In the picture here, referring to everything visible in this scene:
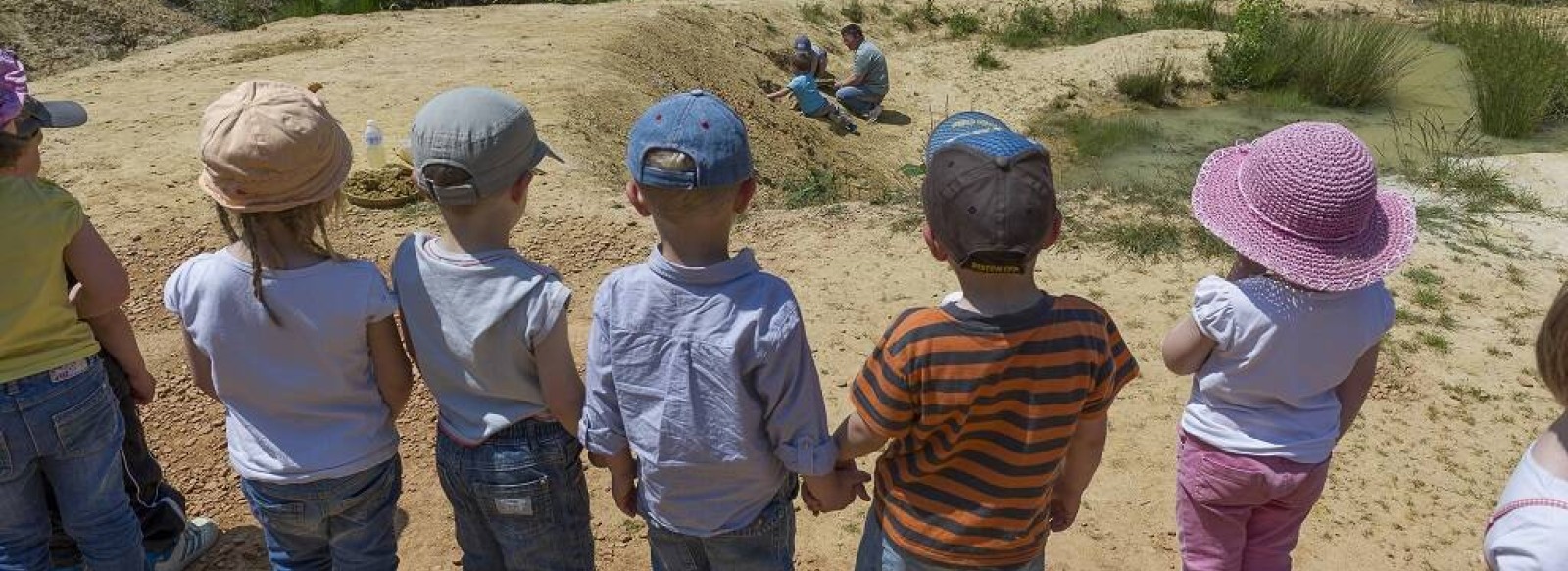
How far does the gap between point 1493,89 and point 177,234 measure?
938 centimetres

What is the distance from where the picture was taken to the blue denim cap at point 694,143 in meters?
1.86

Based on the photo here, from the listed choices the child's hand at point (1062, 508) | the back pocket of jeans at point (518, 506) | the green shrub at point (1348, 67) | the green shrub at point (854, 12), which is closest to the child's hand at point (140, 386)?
the back pocket of jeans at point (518, 506)

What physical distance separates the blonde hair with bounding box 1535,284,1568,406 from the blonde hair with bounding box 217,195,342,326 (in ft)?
6.74

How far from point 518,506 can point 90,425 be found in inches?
39.6

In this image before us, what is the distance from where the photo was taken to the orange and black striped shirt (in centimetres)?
182

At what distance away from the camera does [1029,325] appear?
1.82 meters

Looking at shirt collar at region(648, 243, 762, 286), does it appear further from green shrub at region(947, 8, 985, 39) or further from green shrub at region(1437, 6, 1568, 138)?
green shrub at region(947, 8, 985, 39)

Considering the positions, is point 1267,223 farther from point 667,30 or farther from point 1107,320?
point 667,30

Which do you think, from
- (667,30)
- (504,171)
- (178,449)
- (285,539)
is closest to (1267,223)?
(504,171)

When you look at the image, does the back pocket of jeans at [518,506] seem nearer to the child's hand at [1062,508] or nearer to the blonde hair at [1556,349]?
the child's hand at [1062,508]

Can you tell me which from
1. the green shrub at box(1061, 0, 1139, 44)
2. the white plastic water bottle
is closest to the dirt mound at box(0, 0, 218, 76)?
the white plastic water bottle

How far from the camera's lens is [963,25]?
46.6 ft

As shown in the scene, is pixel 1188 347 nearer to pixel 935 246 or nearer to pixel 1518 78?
pixel 935 246

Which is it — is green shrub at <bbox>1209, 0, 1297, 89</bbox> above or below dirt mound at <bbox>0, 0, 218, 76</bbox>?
below
